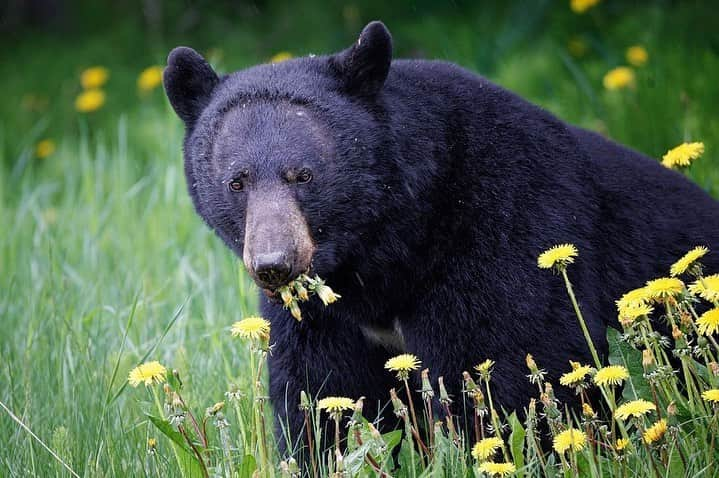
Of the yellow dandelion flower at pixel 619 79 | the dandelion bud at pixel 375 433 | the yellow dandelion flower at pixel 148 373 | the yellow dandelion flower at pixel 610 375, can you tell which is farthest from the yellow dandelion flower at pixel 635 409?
the yellow dandelion flower at pixel 619 79

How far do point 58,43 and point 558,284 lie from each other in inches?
424

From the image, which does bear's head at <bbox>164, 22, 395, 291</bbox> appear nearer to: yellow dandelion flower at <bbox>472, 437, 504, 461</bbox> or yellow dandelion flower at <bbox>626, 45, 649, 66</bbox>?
yellow dandelion flower at <bbox>472, 437, 504, 461</bbox>

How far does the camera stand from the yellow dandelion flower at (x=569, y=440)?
8.43 ft

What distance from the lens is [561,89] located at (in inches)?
273

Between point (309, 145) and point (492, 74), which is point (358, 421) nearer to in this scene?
point (309, 145)

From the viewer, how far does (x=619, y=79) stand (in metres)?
6.07

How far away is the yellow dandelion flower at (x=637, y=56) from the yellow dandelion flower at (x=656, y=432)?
13.8 ft

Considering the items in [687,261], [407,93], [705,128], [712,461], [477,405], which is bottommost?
[712,461]

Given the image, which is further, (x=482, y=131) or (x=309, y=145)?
(x=482, y=131)

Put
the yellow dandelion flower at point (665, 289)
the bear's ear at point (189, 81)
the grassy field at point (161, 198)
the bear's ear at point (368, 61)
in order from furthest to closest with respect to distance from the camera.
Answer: the grassy field at point (161, 198) → the bear's ear at point (189, 81) → the bear's ear at point (368, 61) → the yellow dandelion flower at point (665, 289)

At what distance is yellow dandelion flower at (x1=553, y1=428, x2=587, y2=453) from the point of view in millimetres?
2570

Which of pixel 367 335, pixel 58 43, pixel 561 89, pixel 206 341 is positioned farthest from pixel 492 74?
pixel 58 43

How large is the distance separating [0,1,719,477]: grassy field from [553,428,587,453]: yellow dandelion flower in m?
1.20

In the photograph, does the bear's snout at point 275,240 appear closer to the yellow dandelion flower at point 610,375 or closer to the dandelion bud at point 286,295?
the dandelion bud at point 286,295
